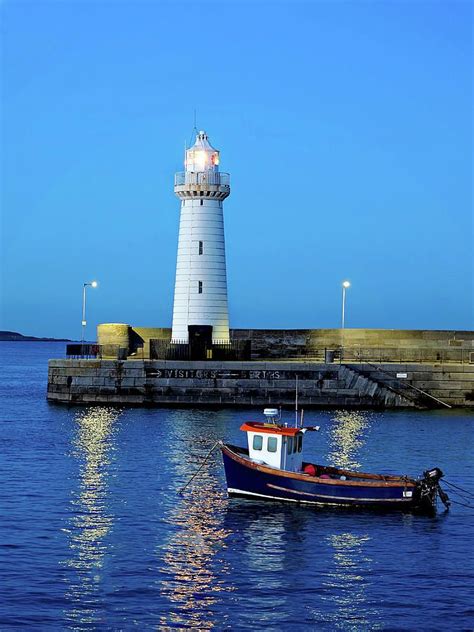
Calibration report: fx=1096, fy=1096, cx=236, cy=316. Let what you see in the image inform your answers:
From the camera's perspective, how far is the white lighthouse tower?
6147 cm

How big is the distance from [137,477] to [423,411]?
2479 cm

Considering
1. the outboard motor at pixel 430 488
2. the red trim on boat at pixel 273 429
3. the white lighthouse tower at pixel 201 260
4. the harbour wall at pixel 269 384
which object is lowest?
the outboard motor at pixel 430 488

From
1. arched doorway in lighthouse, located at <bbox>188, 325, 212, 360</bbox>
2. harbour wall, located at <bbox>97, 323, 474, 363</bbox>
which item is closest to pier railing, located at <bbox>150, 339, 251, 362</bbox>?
arched doorway in lighthouse, located at <bbox>188, 325, 212, 360</bbox>

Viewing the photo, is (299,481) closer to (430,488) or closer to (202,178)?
(430,488)

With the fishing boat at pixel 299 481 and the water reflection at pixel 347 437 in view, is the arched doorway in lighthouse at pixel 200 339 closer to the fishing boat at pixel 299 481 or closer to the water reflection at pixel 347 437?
the water reflection at pixel 347 437

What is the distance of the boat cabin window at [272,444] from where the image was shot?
32062 mm

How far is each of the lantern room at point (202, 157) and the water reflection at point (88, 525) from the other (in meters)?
19.2

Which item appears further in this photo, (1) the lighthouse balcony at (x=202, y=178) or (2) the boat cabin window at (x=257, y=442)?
(1) the lighthouse balcony at (x=202, y=178)

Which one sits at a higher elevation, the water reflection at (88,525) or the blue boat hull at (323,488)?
the blue boat hull at (323,488)

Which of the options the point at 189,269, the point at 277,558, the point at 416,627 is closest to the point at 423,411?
the point at 189,269

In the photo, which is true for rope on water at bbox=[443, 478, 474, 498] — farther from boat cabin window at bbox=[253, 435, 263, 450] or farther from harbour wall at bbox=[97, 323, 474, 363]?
harbour wall at bbox=[97, 323, 474, 363]

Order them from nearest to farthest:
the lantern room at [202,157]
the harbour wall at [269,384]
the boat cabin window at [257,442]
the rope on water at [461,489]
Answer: the boat cabin window at [257,442] → the rope on water at [461,489] → the harbour wall at [269,384] → the lantern room at [202,157]

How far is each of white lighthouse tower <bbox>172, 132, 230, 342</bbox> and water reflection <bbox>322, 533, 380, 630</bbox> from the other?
34041 mm

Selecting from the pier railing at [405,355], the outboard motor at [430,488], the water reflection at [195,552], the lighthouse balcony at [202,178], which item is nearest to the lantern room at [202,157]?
the lighthouse balcony at [202,178]
